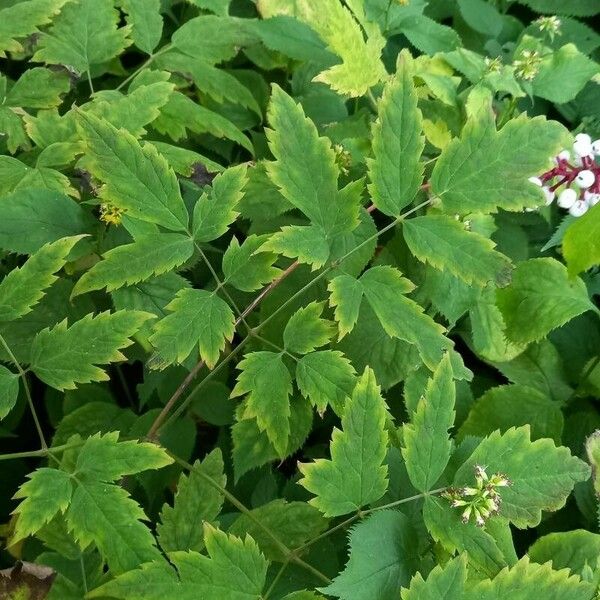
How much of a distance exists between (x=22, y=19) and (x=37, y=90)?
0.16m

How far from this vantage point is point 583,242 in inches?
43.9

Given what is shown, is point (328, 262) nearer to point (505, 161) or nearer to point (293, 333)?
point (293, 333)

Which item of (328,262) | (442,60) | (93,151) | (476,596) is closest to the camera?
(476,596)

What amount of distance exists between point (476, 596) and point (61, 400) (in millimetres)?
1013

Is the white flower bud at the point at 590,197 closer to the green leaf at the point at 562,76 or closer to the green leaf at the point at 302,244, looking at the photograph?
the green leaf at the point at 562,76

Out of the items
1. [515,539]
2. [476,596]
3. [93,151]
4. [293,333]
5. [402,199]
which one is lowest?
[515,539]

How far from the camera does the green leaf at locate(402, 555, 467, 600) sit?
0.94 m

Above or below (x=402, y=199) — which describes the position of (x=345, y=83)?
above

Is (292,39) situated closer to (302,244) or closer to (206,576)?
(302,244)

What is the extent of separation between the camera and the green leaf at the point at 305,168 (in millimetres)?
1148

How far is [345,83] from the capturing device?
4.54 ft

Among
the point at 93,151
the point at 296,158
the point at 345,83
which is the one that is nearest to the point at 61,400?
the point at 93,151

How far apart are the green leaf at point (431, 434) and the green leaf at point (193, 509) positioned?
1.16 feet

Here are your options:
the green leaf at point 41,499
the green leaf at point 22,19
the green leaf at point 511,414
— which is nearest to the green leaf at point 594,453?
the green leaf at point 511,414
